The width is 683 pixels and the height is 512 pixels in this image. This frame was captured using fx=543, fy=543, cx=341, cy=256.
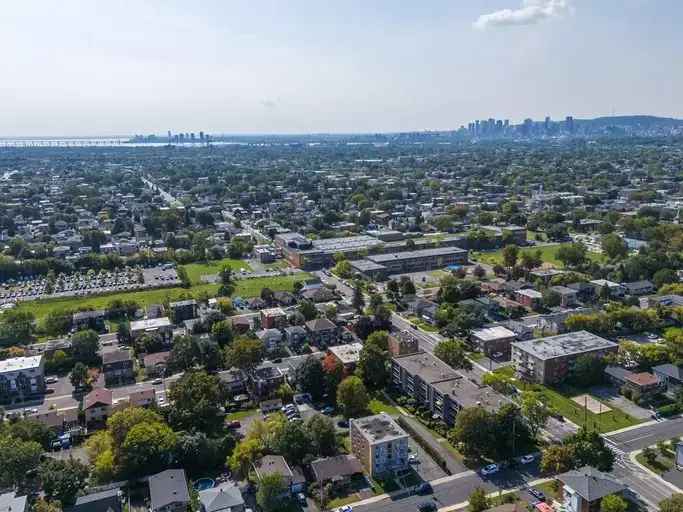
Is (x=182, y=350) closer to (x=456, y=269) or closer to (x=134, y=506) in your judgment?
(x=134, y=506)

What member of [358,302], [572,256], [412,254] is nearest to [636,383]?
[358,302]

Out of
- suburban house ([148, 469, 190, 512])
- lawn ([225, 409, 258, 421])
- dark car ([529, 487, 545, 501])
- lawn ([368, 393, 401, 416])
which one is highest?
suburban house ([148, 469, 190, 512])

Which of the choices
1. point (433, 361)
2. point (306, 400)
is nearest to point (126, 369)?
point (306, 400)

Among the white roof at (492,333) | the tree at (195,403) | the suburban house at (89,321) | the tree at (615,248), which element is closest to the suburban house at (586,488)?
the white roof at (492,333)

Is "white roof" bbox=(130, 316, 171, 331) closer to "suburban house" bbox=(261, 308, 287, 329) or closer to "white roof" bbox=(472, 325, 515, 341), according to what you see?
"suburban house" bbox=(261, 308, 287, 329)

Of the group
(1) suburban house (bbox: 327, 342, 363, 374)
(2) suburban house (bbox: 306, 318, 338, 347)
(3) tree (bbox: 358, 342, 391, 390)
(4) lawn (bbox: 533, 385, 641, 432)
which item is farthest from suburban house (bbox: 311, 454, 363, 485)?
(2) suburban house (bbox: 306, 318, 338, 347)

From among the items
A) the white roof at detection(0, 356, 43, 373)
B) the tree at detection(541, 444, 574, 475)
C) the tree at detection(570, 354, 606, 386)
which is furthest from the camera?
the white roof at detection(0, 356, 43, 373)
